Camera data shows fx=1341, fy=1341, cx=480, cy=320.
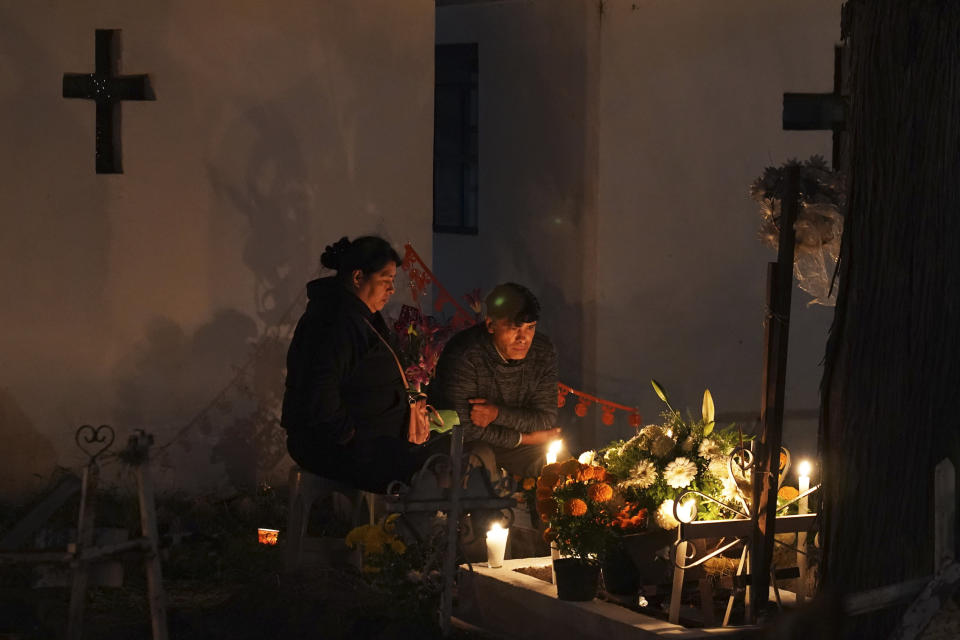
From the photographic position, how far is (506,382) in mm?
7156

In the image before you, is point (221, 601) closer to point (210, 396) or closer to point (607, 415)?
Result: point (210, 396)

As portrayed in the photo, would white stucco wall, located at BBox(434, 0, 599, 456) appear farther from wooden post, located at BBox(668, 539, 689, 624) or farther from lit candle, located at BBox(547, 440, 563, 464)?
wooden post, located at BBox(668, 539, 689, 624)

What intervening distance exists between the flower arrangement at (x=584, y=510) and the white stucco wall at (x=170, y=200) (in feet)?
10.5

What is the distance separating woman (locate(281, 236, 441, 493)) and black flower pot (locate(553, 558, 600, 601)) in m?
1.25

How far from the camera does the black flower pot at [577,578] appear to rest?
17.7 feet

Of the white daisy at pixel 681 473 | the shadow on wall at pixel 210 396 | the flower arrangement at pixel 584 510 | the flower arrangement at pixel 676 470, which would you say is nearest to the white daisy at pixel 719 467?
the flower arrangement at pixel 676 470

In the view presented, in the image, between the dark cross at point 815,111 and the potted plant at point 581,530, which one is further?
the dark cross at point 815,111

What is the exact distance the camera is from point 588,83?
30.7ft

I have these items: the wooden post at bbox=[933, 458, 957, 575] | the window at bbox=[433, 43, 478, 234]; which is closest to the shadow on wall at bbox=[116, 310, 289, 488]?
the window at bbox=[433, 43, 478, 234]

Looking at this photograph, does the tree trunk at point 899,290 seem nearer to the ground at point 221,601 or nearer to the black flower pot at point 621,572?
the black flower pot at point 621,572

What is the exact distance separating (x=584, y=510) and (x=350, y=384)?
5.36 ft

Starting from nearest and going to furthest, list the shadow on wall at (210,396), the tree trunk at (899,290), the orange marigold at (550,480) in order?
the tree trunk at (899,290) → the orange marigold at (550,480) → the shadow on wall at (210,396)

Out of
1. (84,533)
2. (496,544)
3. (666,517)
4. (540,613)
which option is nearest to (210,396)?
(496,544)

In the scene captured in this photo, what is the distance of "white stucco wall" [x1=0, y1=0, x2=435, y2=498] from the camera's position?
25.8ft
